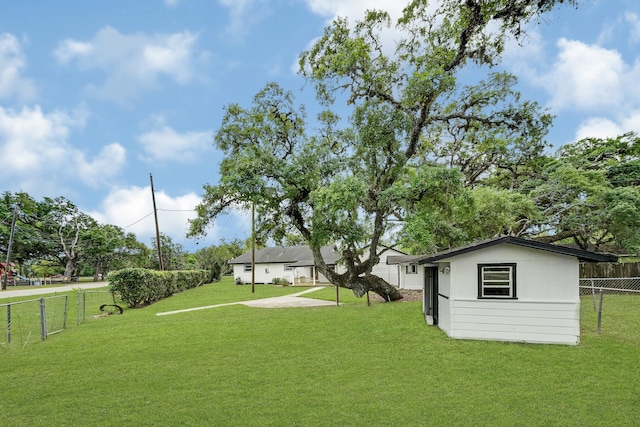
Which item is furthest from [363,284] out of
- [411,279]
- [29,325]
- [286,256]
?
[286,256]

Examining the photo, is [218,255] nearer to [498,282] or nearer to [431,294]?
[431,294]

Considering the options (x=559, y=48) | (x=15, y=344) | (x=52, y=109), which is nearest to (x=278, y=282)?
(x=52, y=109)

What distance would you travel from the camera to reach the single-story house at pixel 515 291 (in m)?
8.70

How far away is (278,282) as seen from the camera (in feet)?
117

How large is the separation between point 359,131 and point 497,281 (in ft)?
27.1

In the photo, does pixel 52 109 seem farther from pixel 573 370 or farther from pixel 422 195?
pixel 573 370

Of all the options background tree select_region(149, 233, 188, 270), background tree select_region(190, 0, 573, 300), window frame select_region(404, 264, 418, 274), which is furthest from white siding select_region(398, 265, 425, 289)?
background tree select_region(149, 233, 188, 270)

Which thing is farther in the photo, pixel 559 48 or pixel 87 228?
pixel 87 228

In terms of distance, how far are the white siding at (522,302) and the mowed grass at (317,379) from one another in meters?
0.42

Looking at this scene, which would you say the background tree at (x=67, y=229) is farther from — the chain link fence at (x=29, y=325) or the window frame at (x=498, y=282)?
the window frame at (x=498, y=282)

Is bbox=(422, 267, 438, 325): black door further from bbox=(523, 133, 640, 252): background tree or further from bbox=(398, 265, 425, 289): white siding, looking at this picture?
bbox=(398, 265, 425, 289): white siding

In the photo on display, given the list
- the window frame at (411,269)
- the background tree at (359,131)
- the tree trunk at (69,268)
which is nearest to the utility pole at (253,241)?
the background tree at (359,131)

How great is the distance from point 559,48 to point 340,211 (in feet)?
28.0

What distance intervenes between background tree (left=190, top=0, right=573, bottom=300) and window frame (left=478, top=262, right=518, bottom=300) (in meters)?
5.14
